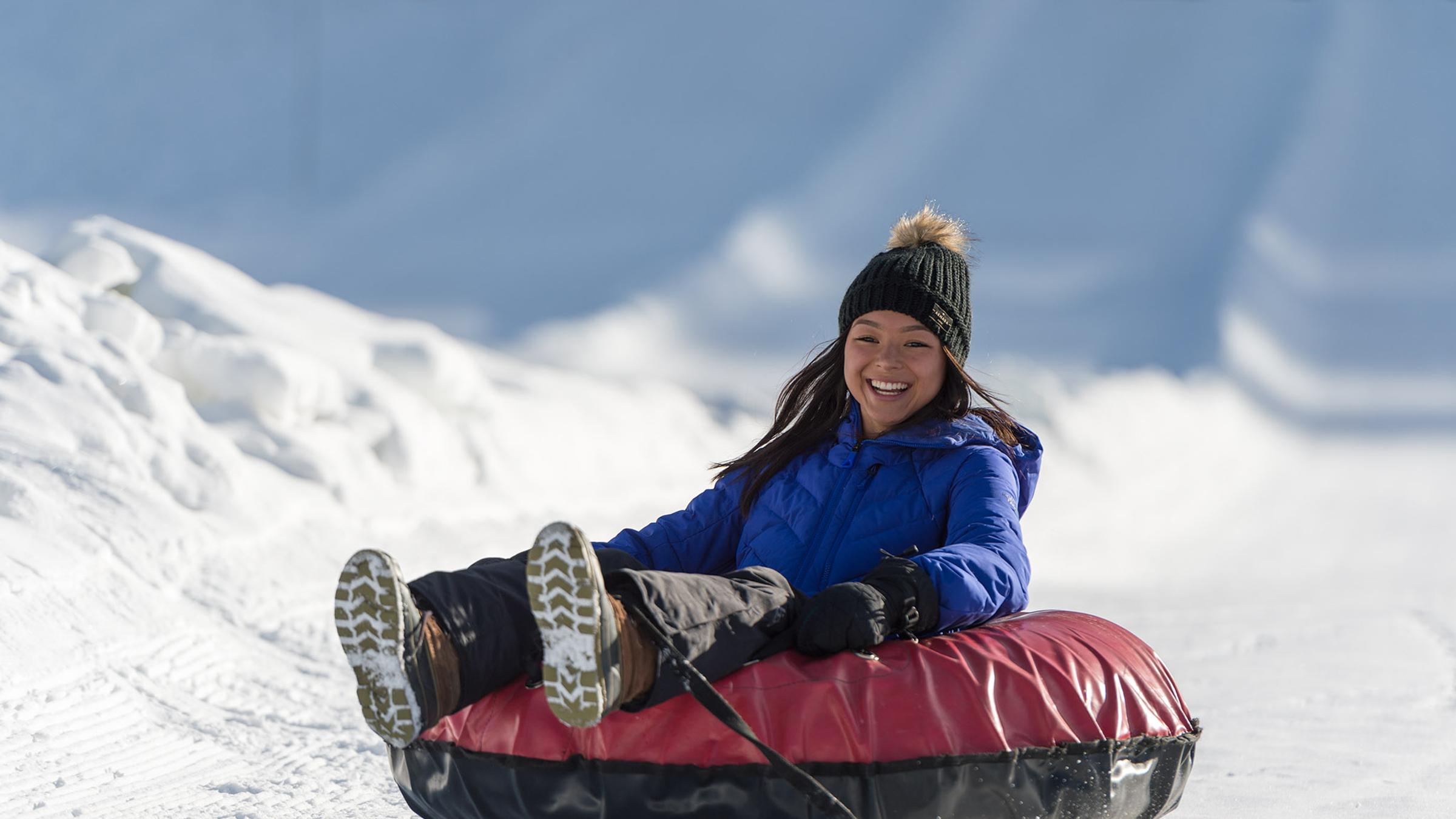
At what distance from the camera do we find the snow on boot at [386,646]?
1.16 meters

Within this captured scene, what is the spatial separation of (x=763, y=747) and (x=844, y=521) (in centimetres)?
47

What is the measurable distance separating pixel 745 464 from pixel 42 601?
177 centimetres

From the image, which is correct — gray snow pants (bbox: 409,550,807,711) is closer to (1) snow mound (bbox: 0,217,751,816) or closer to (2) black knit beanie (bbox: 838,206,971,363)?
(2) black knit beanie (bbox: 838,206,971,363)

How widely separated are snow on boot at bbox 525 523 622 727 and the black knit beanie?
784mm

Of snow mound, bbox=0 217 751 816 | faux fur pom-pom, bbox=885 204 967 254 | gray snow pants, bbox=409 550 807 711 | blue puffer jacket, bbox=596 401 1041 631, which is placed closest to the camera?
gray snow pants, bbox=409 550 807 711

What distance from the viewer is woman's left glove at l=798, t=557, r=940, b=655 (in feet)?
4.40

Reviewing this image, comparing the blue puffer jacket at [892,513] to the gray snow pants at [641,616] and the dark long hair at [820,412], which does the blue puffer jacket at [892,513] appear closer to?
the dark long hair at [820,412]

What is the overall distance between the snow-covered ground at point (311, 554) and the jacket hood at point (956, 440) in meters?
0.67

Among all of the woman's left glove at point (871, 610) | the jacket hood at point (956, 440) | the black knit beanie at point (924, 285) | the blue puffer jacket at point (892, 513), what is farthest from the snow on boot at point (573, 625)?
the black knit beanie at point (924, 285)

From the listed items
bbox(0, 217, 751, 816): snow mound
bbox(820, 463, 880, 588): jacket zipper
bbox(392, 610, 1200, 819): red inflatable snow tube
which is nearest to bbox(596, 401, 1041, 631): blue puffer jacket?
bbox(820, 463, 880, 588): jacket zipper

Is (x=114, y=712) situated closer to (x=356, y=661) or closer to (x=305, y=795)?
(x=305, y=795)

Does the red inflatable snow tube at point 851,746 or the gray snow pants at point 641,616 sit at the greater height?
the gray snow pants at point 641,616

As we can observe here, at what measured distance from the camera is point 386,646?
1.17m

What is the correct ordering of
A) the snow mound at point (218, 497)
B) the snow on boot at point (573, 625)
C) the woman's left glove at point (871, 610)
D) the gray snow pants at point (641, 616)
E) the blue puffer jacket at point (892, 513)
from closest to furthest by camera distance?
the snow on boot at point (573, 625) → the gray snow pants at point (641, 616) → the woman's left glove at point (871, 610) → the blue puffer jacket at point (892, 513) → the snow mound at point (218, 497)
